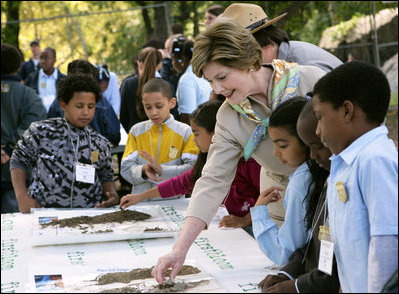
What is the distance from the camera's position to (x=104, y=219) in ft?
9.45

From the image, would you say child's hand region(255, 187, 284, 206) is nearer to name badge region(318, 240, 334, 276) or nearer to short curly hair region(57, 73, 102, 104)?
name badge region(318, 240, 334, 276)

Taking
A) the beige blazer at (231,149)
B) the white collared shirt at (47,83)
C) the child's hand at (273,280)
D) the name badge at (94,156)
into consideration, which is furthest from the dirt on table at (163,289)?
the white collared shirt at (47,83)

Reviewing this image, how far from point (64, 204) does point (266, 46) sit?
1400 mm

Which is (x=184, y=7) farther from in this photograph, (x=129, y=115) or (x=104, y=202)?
(x=104, y=202)

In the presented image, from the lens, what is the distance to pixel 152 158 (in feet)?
11.2

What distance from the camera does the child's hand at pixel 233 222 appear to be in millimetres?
2764

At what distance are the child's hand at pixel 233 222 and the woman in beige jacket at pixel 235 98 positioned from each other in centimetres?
46

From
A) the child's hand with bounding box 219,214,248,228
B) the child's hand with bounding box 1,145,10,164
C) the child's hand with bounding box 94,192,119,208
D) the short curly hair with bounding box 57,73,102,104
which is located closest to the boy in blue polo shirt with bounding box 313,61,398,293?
the child's hand with bounding box 219,214,248,228

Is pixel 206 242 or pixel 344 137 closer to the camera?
pixel 344 137

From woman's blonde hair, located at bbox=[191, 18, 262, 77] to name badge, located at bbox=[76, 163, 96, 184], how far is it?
1309 mm

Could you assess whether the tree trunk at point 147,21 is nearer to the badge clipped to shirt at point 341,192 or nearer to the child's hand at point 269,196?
the child's hand at point 269,196

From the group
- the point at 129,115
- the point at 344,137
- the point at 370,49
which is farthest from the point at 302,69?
the point at 370,49

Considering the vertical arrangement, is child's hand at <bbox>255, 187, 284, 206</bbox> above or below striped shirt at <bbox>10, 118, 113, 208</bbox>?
above

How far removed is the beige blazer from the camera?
2.22 metres
